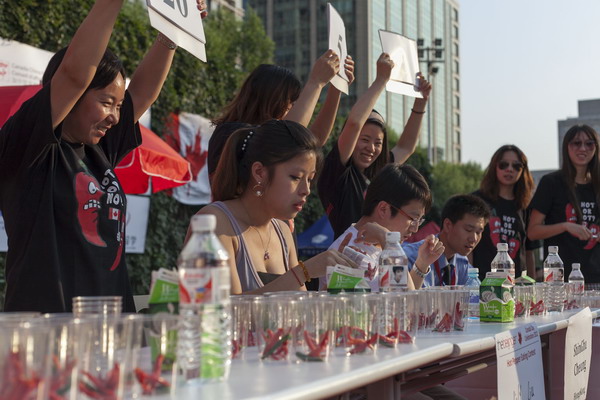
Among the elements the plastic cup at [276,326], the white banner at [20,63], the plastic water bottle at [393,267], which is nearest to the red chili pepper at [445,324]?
the plastic water bottle at [393,267]

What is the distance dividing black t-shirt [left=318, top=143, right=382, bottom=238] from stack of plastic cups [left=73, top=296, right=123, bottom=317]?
8.01 feet

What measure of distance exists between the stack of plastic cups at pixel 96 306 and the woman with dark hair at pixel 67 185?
741 millimetres

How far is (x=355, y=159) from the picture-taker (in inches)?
163

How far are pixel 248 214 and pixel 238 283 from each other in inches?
15.9

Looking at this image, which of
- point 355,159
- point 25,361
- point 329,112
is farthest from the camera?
point 355,159

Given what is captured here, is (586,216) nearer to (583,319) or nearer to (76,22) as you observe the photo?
(583,319)

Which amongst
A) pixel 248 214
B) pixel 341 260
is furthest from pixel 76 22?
pixel 341 260

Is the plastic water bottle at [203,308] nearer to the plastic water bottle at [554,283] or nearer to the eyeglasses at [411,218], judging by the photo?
the eyeglasses at [411,218]

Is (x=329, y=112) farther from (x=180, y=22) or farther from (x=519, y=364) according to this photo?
(x=519, y=364)

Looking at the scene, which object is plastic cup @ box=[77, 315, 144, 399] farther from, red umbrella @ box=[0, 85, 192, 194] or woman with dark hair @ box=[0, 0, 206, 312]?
red umbrella @ box=[0, 85, 192, 194]

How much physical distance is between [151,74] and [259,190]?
582mm

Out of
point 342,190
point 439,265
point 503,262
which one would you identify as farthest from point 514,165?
point 503,262

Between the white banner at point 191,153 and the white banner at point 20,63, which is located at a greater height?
the white banner at point 20,63

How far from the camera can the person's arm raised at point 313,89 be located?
3.40 metres
